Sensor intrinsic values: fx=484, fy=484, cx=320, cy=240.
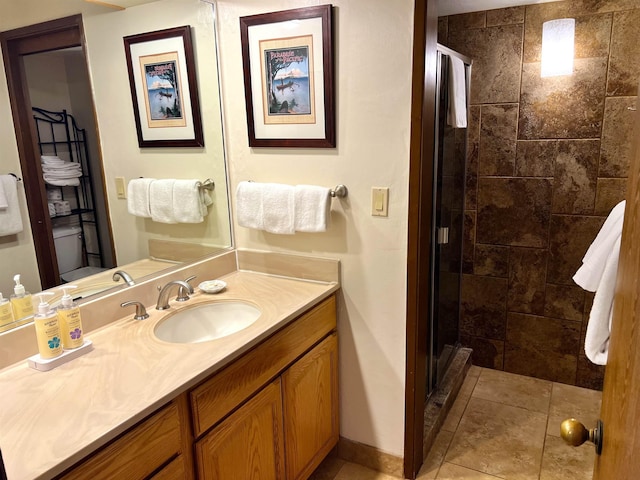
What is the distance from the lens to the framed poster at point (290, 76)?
1.85 metres

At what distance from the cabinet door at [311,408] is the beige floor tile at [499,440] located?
628 mm

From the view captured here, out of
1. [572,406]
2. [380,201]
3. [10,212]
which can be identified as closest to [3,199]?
[10,212]

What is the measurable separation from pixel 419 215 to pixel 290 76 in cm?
75

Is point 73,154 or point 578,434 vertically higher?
point 73,154

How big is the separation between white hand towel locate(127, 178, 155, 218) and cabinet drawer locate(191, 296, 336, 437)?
2.35 feet

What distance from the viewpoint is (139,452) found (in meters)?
1.17

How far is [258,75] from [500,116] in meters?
1.43

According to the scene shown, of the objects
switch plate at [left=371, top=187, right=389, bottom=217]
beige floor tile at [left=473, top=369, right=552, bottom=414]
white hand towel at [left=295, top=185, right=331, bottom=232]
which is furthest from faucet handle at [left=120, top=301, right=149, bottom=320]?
beige floor tile at [left=473, top=369, right=552, bottom=414]

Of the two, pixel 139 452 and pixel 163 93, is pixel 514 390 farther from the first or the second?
pixel 163 93

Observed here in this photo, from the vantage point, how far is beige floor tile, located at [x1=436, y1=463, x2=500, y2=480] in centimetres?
213

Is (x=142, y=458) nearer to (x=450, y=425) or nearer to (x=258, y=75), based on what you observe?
(x=258, y=75)

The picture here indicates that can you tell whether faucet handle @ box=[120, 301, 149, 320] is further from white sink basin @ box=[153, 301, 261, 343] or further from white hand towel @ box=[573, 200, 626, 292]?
white hand towel @ box=[573, 200, 626, 292]

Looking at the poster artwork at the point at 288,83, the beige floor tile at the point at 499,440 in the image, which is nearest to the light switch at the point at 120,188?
the poster artwork at the point at 288,83

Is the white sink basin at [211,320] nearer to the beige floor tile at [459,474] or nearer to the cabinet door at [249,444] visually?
the cabinet door at [249,444]
